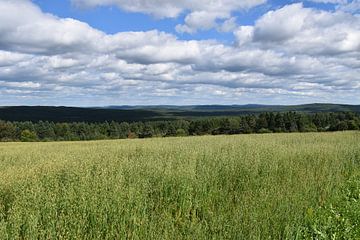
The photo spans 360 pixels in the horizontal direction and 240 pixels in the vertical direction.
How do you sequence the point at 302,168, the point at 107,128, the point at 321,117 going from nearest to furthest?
the point at 302,168, the point at 321,117, the point at 107,128

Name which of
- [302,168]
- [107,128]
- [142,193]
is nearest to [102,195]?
[142,193]

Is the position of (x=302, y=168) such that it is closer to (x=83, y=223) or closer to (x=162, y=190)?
(x=162, y=190)

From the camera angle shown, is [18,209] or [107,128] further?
[107,128]

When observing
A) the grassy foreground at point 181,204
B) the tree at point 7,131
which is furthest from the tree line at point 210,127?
the grassy foreground at point 181,204

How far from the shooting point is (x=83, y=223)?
18.8 feet

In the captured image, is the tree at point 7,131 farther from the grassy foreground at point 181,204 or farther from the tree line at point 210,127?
the grassy foreground at point 181,204

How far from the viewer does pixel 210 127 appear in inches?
3986

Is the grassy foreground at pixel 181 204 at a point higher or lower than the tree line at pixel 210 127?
higher

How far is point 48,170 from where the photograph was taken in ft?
32.3

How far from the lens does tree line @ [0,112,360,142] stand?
299ft

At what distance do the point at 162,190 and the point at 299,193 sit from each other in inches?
115

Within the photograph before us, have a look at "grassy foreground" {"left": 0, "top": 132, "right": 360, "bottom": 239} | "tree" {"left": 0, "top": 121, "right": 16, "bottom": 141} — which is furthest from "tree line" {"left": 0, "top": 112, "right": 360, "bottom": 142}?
"grassy foreground" {"left": 0, "top": 132, "right": 360, "bottom": 239}

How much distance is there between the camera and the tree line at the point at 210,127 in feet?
299

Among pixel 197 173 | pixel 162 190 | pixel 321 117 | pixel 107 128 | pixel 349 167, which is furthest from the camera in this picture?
pixel 107 128
